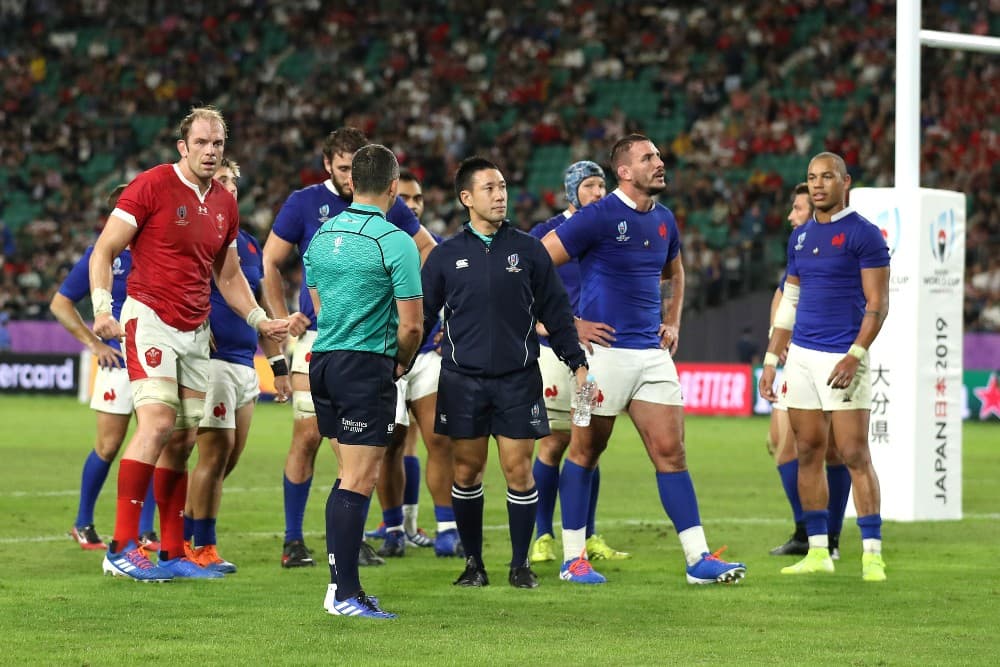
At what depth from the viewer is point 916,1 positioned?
1247 centimetres

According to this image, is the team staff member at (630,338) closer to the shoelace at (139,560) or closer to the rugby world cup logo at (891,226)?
the shoelace at (139,560)

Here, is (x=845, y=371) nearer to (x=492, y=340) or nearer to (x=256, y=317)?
(x=492, y=340)

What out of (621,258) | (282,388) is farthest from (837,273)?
(282,388)

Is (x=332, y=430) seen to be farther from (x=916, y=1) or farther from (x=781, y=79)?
(x=781, y=79)

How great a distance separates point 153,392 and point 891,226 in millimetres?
6506

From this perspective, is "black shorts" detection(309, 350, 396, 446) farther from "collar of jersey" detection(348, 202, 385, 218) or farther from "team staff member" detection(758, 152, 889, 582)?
"team staff member" detection(758, 152, 889, 582)

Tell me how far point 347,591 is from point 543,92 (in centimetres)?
2772

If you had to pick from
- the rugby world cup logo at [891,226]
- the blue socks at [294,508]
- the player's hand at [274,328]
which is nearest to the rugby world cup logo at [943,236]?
the rugby world cup logo at [891,226]

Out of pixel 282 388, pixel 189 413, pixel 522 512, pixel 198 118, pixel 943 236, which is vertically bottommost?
pixel 522 512

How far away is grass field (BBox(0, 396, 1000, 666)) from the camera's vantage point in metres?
6.60

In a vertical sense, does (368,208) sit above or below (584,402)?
above

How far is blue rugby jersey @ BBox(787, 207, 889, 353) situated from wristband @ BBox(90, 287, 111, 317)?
13.8ft

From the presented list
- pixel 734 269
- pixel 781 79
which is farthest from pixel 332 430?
pixel 781 79

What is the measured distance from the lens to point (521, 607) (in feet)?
25.9
